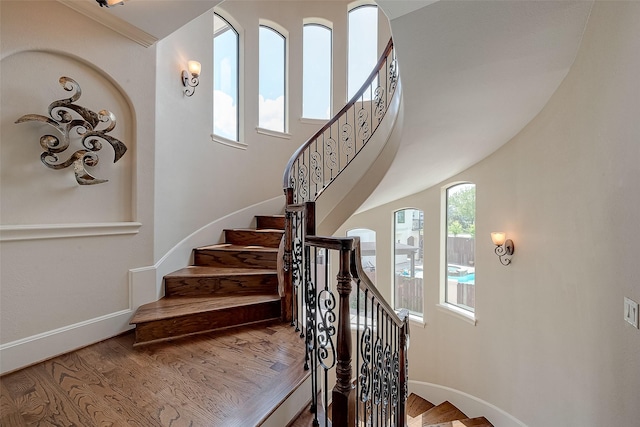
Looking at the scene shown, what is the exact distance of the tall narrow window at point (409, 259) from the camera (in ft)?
15.9

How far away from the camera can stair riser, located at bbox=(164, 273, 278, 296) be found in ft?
8.61

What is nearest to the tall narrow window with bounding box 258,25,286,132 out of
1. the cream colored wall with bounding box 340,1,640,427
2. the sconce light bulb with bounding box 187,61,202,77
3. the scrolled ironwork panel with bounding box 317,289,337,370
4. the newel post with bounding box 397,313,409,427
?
the sconce light bulb with bounding box 187,61,202,77

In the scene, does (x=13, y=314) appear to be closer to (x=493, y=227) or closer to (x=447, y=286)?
(x=493, y=227)

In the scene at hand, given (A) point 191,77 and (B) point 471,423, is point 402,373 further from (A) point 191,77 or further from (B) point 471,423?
(A) point 191,77

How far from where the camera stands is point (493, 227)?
3.45 m

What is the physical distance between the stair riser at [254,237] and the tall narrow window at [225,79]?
1286mm

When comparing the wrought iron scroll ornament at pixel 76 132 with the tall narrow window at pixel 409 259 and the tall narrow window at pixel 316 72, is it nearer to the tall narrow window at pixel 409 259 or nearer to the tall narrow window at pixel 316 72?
the tall narrow window at pixel 316 72

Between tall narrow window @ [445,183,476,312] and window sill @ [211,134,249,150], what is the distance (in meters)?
3.05

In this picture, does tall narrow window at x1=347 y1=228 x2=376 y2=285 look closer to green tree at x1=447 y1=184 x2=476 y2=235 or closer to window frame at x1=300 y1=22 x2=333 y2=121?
green tree at x1=447 y1=184 x2=476 y2=235

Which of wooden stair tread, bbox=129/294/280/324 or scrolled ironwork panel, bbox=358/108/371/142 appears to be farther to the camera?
scrolled ironwork panel, bbox=358/108/371/142

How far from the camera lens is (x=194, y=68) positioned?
312cm

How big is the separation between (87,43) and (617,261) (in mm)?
3480

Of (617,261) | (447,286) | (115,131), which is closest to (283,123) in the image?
(115,131)

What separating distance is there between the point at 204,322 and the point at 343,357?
1.31 metres
